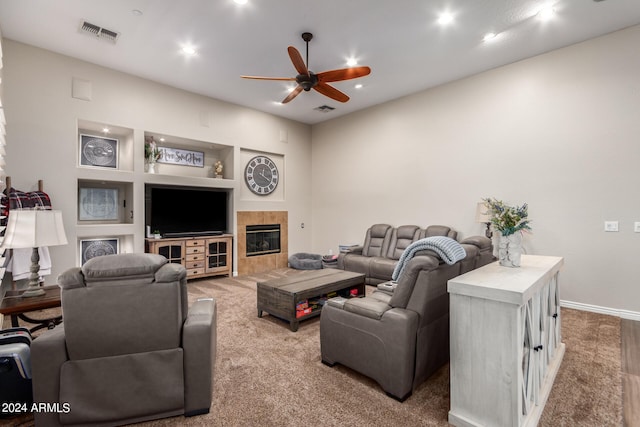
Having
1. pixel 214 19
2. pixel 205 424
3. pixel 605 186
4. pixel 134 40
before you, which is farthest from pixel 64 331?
pixel 605 186

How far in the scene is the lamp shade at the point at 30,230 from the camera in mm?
2242

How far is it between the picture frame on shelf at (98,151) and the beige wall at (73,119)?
1.77ft

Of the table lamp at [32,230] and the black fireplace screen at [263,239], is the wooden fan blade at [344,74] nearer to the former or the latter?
the table lamp at [32,230]

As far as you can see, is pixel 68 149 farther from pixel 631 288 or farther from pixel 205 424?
pixel 631 288

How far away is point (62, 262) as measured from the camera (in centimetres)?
425

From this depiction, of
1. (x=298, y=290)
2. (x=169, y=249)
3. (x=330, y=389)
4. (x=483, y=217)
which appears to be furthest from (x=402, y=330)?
(x=169, y=249)

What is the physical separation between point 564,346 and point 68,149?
6305 mm

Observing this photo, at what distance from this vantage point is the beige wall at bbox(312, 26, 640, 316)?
3.61 metres

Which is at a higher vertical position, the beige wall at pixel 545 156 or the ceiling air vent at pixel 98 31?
the ceiling air vent at pixel 98 31

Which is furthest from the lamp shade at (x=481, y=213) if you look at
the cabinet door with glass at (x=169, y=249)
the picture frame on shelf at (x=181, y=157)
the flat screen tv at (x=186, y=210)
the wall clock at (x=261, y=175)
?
the picture frame on shelf at (x=181, y=157)

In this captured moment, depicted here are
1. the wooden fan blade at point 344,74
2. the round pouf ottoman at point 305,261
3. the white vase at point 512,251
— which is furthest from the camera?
the round pouf ottoman at point 305,261

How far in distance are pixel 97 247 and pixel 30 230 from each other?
9.65 ft

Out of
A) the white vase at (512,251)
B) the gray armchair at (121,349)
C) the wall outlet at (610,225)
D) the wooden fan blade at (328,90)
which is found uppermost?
the wooden fan blade at (328,90)

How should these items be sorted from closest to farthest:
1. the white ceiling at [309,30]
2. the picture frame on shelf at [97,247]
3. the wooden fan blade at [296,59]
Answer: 1. the wooden fan blade at [296,59]
2. the white ceiling at [309,30]
3. the picture frame on shelf at [97,247]
